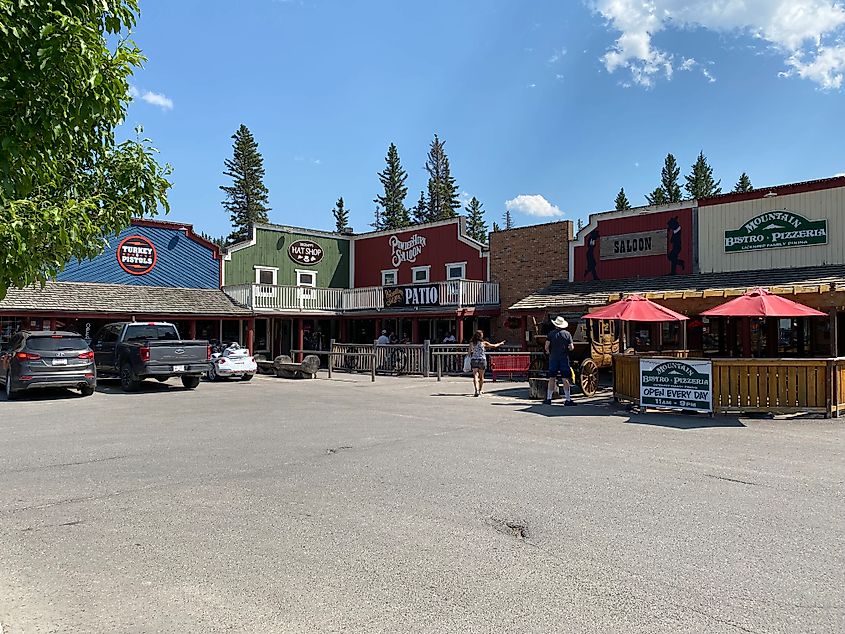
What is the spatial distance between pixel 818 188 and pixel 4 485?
70.3 ft

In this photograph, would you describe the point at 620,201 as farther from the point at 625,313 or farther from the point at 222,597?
the point at 222,597

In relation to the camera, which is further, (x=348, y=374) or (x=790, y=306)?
(x=348, y=374)

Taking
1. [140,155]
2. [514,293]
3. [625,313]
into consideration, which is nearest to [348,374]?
[514,293]

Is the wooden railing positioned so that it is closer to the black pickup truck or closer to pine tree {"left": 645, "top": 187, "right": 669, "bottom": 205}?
the black pickup truck

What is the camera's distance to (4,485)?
7.21m

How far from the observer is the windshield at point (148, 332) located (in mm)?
18833

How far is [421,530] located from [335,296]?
2606cm

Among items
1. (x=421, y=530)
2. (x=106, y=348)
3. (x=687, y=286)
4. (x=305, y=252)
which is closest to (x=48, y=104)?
(x=421, y=530)

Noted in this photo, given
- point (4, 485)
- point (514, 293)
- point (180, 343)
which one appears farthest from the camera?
point (514, 293)

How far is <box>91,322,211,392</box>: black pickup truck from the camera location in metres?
17.7

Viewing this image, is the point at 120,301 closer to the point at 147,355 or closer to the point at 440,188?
the point at 147,355

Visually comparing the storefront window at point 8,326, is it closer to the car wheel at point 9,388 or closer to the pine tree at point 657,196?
the car wheel at point 9,388

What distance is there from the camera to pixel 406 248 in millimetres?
32219

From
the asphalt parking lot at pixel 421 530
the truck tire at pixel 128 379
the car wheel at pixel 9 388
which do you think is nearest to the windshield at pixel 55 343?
the car wheel at pixel 9 388
